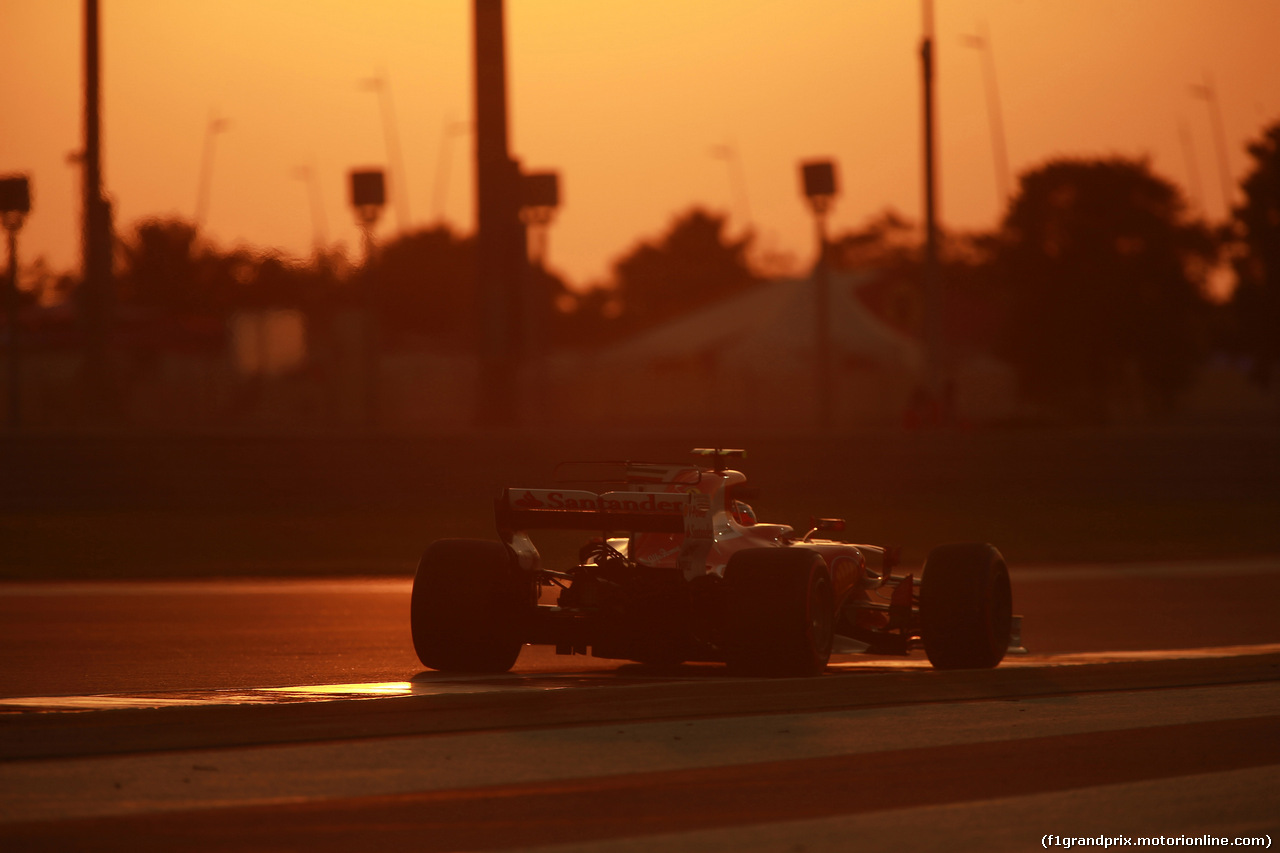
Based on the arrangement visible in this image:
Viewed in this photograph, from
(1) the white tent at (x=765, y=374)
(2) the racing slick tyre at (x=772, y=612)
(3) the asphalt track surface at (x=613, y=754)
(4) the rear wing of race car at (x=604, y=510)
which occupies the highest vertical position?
(1) the white tent at (x=765, y=374)

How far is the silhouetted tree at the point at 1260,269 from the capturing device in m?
63.5

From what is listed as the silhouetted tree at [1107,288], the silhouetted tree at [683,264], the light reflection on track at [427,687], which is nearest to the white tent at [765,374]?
the silhouetted tree at [1107,288]

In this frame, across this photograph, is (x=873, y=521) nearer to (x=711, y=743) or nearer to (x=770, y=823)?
(x=711, y=743)

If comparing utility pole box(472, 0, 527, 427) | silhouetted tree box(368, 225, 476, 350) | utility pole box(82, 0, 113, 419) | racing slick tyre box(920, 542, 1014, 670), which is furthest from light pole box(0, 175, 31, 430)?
silhouetted tree box(368, 225, 476, 350)

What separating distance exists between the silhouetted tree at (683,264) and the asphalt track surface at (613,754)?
113m

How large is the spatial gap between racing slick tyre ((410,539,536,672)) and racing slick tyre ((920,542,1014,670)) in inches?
84.6

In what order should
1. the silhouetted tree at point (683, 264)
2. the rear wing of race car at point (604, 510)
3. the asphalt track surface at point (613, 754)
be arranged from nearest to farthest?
the asphalt track surface at point (613, 754) < the rear wing of race car at point (604, 510) < the silhouetted tree at point (683, 264)

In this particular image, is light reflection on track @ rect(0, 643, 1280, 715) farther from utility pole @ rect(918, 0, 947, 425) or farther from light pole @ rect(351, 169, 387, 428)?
utility pole @ rect(918, 0, 947, 425)

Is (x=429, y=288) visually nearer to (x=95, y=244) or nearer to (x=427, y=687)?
(x=95, y=244)

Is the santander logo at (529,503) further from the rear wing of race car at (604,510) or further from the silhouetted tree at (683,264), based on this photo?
the silhouetted tree at (683,264)

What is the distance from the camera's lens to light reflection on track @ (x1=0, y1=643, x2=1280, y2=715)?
7.87 m

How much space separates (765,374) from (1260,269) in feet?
75.7

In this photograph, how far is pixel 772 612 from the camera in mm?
8883

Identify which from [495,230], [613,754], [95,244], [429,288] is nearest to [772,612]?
[613,754]
